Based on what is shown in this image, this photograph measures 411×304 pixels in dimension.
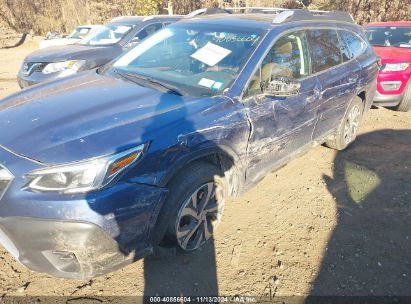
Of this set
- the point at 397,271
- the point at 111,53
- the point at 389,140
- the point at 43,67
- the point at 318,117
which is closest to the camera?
the point at 397,271

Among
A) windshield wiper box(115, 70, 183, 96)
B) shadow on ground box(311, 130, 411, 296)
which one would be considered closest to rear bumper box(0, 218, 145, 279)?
windshield wiper box(115, 70, 183, 96)

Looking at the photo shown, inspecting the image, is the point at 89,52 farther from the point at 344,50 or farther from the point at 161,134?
A: the point at 161,134

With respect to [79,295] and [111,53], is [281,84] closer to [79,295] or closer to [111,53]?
[79,295]

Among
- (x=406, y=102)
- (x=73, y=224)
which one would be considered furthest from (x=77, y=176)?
(x=406, y=102)

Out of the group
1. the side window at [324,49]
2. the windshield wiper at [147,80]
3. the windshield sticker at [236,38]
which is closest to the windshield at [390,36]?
the side window at [324,49]

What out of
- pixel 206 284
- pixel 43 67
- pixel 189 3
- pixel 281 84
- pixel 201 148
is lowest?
pixel 189 3

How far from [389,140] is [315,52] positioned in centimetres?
253

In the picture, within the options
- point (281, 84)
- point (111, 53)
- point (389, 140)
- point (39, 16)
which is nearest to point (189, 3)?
point (39, 16)

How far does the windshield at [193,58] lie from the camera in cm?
296

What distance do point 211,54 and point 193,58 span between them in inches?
7.5

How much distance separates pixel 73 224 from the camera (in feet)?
6.59

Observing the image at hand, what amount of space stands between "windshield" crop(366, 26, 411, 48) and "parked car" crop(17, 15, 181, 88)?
448 cm

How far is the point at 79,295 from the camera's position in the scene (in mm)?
2477

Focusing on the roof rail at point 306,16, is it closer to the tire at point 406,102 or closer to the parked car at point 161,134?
the parked car at point 161,134
